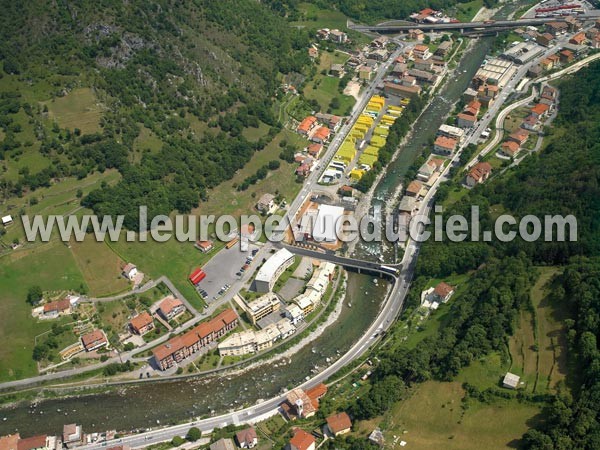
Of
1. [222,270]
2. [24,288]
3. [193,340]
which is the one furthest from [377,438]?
[24,288]

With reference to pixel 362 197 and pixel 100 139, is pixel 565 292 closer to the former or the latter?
pixel 362 197

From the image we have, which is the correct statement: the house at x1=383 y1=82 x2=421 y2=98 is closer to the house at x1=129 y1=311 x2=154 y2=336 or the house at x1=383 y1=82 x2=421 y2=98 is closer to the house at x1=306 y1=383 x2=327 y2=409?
the house at x1=129 y1=311 x2=154 y2=336

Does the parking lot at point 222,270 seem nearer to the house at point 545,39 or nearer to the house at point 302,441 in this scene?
the house at point 302,441

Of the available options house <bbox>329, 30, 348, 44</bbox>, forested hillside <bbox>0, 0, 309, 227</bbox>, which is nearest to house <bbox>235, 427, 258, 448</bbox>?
forested hillside <bbox>0, 0, 309, 227</bbox>

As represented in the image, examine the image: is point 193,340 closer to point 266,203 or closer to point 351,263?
point 351,263

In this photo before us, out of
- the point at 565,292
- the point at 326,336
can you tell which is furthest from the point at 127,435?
the point at 565,292

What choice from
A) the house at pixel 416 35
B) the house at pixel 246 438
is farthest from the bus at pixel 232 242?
the house at pixel 416 35
